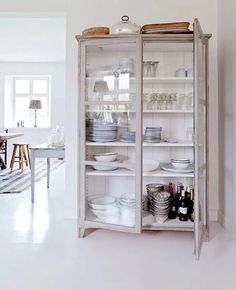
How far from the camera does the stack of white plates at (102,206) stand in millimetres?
2609

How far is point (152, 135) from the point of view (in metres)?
2.71

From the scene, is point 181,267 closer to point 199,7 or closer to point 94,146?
point 94,146

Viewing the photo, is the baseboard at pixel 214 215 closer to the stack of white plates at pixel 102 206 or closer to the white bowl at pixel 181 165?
the white bowl at pixel 181 165

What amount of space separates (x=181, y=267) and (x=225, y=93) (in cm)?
166

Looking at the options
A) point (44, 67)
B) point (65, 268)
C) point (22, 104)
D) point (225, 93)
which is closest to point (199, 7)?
point (225, 93)

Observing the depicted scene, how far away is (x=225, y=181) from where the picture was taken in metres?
2.79

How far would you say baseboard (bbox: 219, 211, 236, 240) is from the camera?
8.40 feet

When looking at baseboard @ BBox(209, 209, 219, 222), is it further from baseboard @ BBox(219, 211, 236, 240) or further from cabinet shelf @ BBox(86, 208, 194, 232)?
cabinet shelf @ BBox(86, 208, 194, 232)

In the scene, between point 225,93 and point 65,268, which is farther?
point 225,93

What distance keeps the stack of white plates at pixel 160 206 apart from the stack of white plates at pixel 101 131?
68cm

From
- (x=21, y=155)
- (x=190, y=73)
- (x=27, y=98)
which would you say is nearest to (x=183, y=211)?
(x=190, y=73)

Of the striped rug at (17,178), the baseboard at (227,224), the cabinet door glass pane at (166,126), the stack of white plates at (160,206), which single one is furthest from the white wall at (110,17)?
the striped rug at (17,178)

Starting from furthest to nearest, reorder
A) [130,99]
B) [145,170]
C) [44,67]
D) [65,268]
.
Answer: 1. [44,67]
2. [145,170]
3. [130,99]
4. [65,268]

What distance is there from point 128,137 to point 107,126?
9.1 inches
